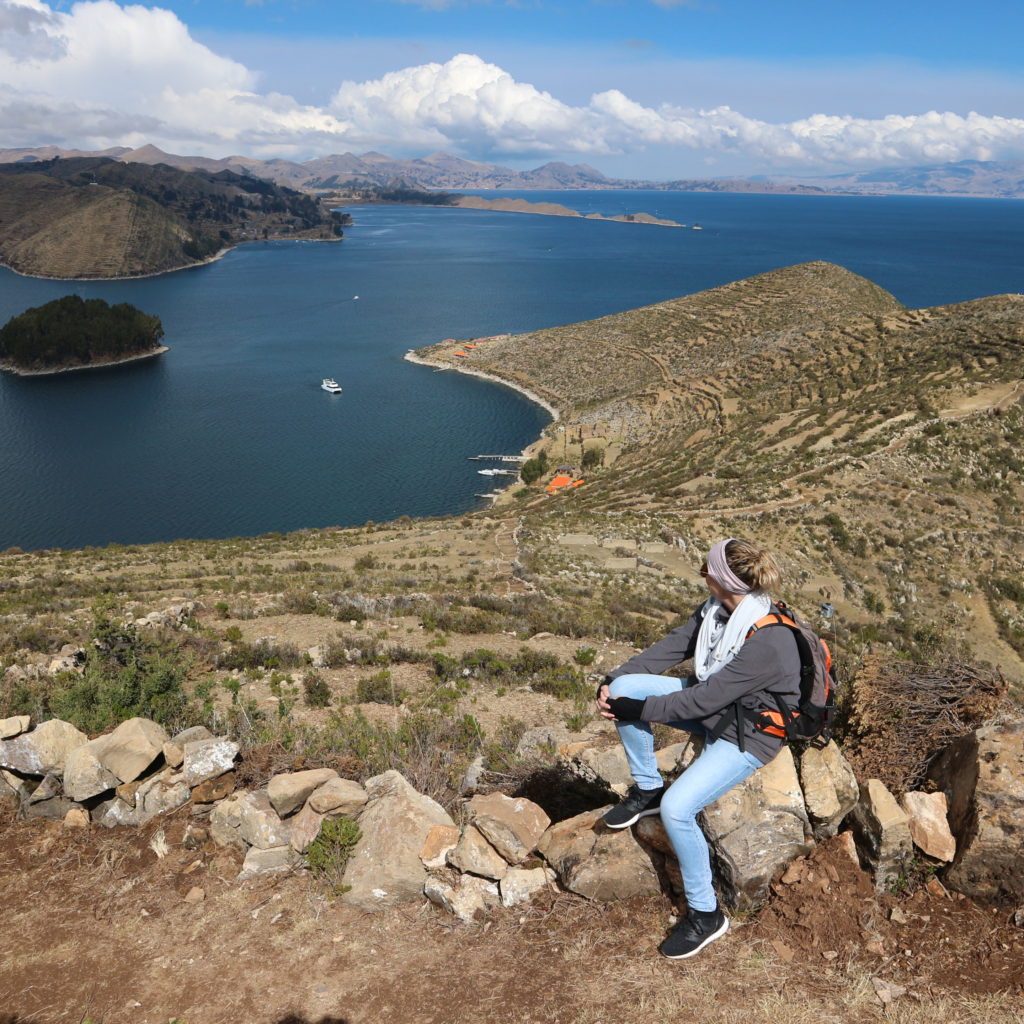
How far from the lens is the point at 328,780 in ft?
22.6

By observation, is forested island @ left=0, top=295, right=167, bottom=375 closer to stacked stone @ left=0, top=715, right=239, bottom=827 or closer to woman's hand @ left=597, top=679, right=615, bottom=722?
stacked stone @ left=0, top=715, right=239, bottom=827

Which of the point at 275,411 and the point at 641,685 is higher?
the point at 641,685

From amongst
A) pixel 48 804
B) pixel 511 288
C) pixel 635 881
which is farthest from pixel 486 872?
pixel 511 288

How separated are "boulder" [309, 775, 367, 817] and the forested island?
10859cm

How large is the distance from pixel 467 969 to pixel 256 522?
5199 centimetres

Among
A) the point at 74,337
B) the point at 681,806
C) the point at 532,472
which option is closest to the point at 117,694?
the point at 681,806

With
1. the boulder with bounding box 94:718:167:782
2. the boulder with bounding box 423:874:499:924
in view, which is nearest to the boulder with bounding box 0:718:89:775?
the boulder with bounding box 94:718:167:782

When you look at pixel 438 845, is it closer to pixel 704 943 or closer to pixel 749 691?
pixel 704 943

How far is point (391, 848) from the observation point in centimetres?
595

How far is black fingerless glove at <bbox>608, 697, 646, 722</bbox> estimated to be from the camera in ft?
16.5

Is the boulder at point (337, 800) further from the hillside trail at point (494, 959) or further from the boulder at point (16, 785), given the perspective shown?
the boulder at point (16, 785)

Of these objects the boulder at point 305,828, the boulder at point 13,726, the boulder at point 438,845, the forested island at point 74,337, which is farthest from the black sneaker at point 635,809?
the forested island at point 74,337

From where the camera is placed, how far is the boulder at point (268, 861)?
6262 mm

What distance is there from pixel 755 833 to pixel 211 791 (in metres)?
5.39
